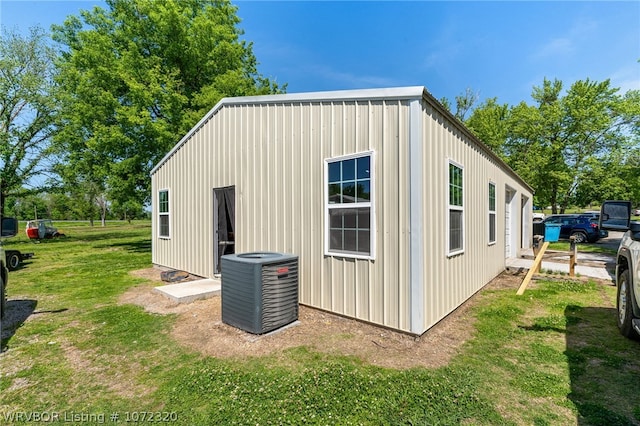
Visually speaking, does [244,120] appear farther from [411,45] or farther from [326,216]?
[411,45]

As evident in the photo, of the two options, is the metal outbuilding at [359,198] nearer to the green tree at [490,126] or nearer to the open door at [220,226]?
the open door at [220,226]

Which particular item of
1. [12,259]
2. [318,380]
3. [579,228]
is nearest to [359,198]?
[318,380]

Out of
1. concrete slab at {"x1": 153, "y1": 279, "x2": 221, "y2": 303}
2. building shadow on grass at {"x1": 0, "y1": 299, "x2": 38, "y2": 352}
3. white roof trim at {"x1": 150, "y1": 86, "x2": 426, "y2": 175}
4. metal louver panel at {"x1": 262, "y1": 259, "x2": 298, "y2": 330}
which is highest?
white roof trim at {"x1": 150, "y1": 86, "x2": 426, "y2": 175}

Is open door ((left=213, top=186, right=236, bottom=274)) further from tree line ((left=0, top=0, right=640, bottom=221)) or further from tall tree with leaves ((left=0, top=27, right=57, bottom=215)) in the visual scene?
tall tree with leaves ((left=0, top=27, right=57, bottom=215))

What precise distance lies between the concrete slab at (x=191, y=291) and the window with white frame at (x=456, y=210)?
14.7ft

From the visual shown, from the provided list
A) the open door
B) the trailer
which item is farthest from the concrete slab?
the trailer

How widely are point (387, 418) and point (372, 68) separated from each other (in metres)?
16.4

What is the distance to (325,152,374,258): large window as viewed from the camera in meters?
4.16

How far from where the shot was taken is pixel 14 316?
4.88 meters

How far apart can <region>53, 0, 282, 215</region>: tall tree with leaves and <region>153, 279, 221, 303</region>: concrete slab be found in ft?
29.6

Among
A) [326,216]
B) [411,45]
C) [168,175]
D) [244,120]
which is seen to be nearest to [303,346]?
[326,216]

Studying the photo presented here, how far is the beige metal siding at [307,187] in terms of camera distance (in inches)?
153

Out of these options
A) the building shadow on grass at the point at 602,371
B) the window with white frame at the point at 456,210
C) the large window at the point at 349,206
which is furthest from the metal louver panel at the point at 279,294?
the building shadow on grass at the point at 602,371

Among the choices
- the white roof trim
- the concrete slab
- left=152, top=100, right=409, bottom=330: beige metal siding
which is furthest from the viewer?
the concrete slab
